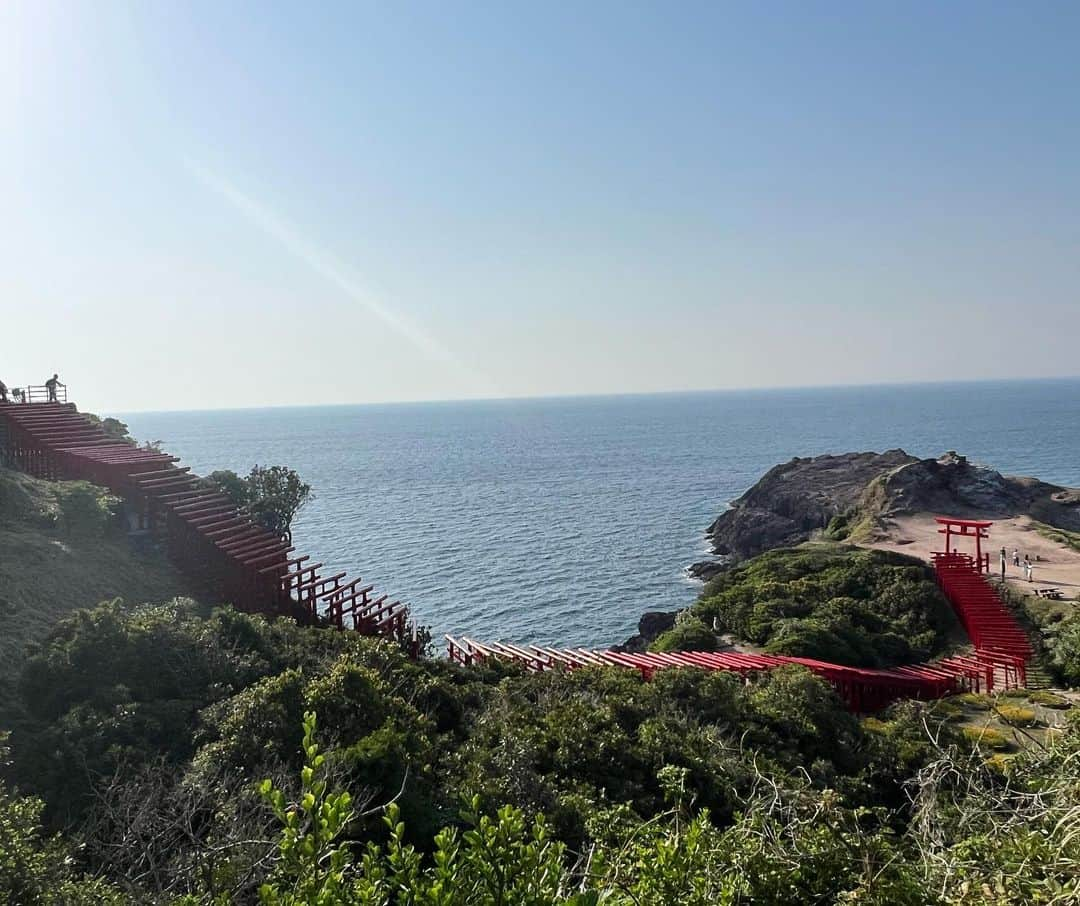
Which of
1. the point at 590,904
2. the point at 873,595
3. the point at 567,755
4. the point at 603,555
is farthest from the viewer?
the point at 603,555

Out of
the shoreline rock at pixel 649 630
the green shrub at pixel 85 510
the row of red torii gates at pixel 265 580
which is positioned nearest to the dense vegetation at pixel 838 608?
the row of red torii gates at pixel 265 580

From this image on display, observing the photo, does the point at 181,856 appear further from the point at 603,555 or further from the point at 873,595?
the point at 603,555

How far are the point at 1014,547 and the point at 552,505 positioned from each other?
159 feet

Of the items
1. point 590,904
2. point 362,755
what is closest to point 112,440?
point 362,755

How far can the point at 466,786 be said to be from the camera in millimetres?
9648

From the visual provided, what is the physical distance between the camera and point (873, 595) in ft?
100

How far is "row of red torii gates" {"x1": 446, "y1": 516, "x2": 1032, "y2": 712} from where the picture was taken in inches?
773

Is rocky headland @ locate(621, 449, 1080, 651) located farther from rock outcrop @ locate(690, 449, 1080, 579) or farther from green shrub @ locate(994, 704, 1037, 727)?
green shrub @ locate(994, 704, 1037, 727)

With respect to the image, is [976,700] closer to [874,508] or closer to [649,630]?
[649,630]

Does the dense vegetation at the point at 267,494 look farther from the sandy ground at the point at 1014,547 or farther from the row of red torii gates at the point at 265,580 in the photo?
the sandy ground at the point at 1014,547

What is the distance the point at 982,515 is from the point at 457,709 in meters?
45.5

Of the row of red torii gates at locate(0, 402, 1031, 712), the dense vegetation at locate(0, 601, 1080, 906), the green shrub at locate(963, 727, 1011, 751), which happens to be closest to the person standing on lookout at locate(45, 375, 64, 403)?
the row of red torii gates at locate(0, 402, 1031, 712)

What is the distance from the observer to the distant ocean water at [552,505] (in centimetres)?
4378

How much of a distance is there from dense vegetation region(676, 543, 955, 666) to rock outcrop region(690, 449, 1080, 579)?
11939 mm
